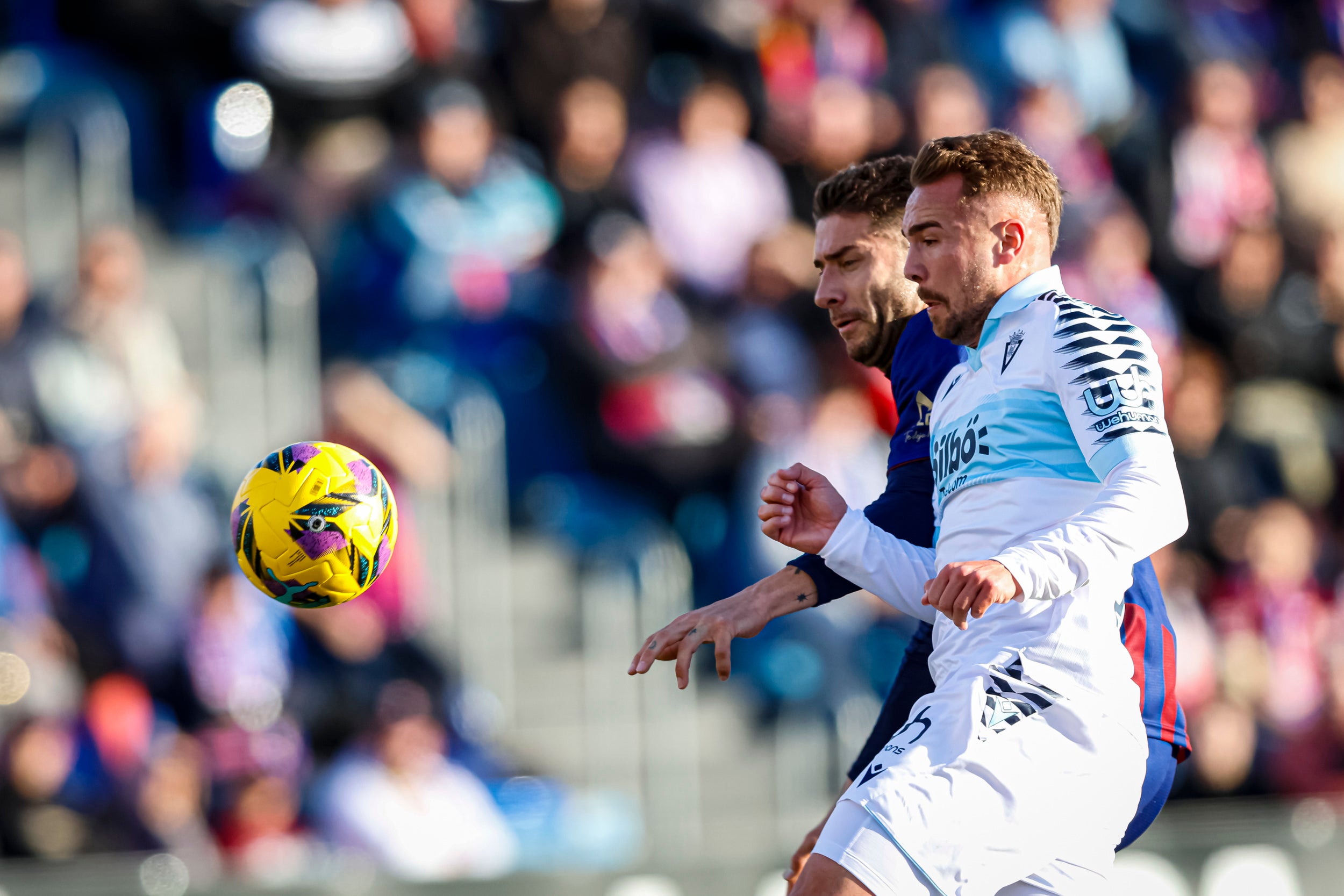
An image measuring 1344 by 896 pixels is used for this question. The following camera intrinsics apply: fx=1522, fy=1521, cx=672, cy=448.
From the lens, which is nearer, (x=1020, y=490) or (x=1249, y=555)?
(x=1020, y=490)

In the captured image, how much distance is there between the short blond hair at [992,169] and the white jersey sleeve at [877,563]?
860 mm

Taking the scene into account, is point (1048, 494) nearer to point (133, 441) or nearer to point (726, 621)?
point (726, 621)

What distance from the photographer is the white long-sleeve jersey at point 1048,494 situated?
321 cm

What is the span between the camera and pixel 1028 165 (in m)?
3.77

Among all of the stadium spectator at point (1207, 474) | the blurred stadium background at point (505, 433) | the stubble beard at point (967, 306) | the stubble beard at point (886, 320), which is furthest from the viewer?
the stadium spectator at point (1207, 474)

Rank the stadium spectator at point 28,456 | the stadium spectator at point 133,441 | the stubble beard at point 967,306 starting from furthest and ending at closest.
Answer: the stadium spectator at point 28,456, the stadium spectator at point 133,441, the stubble beard at point 967,306

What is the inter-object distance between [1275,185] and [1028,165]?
Result: 9.21 metres

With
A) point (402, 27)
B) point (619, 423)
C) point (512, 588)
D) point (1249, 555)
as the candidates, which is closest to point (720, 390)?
point (619, 423)

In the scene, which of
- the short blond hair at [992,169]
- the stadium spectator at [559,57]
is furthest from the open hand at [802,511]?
the stadium spectator at [559,57]

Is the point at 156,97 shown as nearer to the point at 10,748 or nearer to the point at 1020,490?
the point at 10,748

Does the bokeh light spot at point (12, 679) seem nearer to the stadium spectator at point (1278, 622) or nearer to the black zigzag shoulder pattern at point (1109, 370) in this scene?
the black zigzag shoulder pattern at point (1109, 370)

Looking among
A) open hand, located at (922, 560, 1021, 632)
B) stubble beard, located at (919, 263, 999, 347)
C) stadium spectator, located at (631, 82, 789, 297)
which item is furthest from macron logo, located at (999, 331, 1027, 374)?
stadium spectator, located at (631, 82, 789, 297)

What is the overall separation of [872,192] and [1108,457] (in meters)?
1.36

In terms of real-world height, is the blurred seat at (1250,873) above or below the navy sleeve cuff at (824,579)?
below
